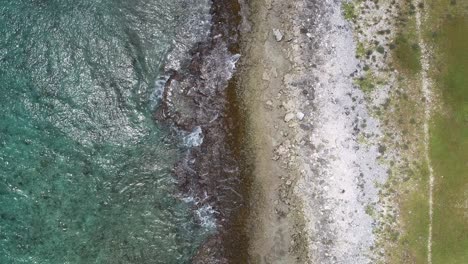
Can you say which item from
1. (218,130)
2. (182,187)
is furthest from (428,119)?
(182,187)

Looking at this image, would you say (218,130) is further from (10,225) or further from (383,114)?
(10,225)

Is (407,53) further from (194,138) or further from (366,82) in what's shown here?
(194,138)

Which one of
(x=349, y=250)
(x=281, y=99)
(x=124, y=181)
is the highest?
(x=281, y=99)

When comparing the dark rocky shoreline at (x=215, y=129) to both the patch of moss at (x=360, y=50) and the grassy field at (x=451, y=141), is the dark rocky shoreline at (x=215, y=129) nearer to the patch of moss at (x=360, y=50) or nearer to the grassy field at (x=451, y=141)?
the patch of moss at (x=360, y=50)

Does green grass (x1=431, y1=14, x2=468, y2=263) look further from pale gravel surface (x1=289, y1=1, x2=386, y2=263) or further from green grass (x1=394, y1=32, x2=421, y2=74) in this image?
pale gravel surface (x1=289, y1=1, x2=386, y2=263)

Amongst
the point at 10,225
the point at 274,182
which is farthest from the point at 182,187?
the point at 10,225

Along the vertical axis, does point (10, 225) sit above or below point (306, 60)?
below
